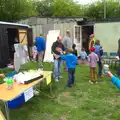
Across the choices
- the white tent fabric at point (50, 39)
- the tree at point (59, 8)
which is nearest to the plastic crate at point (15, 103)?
the white tent fabric at point (50, 39)

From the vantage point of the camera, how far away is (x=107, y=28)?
12898mm

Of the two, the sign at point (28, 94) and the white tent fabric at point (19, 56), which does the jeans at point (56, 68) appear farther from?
the sign at point (28, 94)

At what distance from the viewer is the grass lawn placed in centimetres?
461

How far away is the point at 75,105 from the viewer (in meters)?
5.25

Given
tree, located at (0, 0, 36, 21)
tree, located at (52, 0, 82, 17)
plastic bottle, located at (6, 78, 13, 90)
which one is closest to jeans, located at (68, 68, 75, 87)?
plastic bottle, located at (6, 78, 13, 90)

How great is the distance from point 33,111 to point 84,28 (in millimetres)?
11424

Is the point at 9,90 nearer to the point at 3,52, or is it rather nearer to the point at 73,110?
the point at 73,110

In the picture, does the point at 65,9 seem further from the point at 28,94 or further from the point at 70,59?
the point at 28,94

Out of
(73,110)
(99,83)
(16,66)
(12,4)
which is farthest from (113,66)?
(12,4)

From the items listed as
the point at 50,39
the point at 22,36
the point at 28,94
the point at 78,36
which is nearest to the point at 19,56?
the point at 28,94

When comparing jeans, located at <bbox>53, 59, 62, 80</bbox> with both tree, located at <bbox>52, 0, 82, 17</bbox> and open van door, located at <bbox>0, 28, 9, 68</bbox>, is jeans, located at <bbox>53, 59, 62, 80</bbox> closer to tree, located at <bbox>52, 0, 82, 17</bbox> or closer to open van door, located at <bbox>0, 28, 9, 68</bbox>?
open van door, located at <bbox>0, 28, 9, 68</bbox>

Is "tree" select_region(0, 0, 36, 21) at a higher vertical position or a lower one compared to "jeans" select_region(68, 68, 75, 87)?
higher

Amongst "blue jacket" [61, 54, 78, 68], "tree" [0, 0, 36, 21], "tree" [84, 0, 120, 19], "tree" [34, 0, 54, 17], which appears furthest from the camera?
"tree" [34, 0, 54, 17]

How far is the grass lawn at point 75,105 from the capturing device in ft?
15.1
